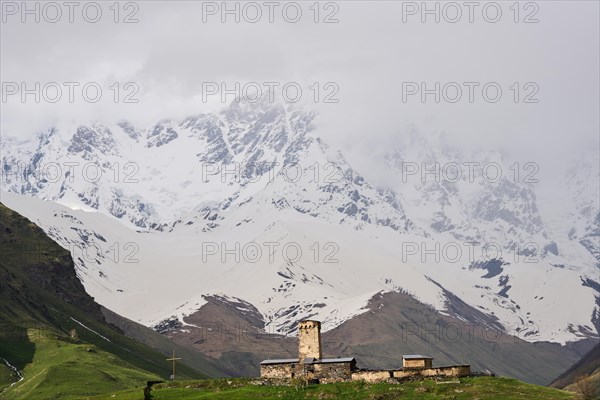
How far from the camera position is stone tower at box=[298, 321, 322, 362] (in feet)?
623

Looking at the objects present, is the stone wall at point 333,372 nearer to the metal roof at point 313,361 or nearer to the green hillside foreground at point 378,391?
the metal roof at point 313,361

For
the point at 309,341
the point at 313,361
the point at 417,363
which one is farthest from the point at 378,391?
the point at 309,341

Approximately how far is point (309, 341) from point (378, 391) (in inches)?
1387

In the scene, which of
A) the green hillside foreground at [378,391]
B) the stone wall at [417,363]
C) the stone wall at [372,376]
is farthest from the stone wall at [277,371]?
the stone wall at [417,363]

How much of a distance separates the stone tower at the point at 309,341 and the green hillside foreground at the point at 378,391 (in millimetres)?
23368

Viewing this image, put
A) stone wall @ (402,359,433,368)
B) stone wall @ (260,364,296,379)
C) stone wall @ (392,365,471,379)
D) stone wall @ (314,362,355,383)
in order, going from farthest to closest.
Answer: stone wall @ (402,359,433,368) → stone wall @ (260,364,296,379) → stone wall @ (314,362,355,383) → stone wall @ (392,365,471,379)

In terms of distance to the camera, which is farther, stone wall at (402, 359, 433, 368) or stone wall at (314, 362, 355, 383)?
stone wall at (402, 359, 433, 368)

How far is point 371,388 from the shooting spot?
158500 millimetres

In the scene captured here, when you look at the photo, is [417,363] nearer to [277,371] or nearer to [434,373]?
[434,373]

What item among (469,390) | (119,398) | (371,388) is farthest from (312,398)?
(119,398)

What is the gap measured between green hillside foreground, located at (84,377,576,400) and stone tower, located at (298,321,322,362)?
76.7 feet

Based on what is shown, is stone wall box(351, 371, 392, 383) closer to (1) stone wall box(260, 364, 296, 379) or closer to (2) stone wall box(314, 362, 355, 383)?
(2) stone wall box(314, 362, 355, 383)

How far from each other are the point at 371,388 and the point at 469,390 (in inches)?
548

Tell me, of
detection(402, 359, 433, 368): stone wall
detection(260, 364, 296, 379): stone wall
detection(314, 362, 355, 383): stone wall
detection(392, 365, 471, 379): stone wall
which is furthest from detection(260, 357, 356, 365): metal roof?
detection(392, 365, 471, 379): stone wall
